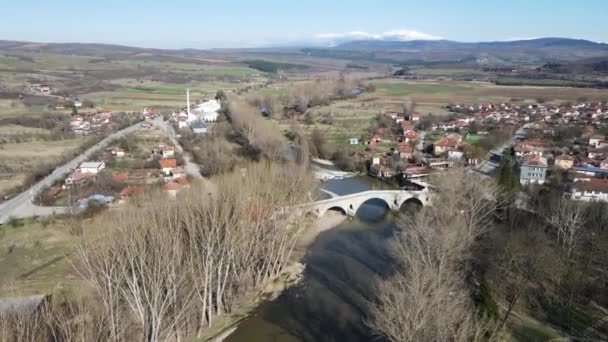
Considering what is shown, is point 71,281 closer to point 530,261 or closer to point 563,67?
point 530,261

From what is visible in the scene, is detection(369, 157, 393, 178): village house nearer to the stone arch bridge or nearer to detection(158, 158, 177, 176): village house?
the stone arch bridge

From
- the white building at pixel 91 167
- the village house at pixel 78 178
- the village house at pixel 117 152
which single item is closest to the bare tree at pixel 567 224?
the village house at pixel 78 178

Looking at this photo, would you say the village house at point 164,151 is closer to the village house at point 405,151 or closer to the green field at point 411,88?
the village house at point 405,151

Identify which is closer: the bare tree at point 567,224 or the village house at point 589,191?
the bare tree at point 567,224

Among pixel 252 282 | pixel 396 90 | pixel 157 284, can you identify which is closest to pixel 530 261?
pixel 252 282

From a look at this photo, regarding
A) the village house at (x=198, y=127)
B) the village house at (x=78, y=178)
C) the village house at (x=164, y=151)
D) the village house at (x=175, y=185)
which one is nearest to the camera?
the village house at (x=175, y=185)

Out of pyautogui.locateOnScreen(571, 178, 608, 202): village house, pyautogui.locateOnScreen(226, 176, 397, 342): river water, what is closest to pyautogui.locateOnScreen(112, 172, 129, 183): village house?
pyautogui.locateOnScreen(226, 176, 397, 342): river water
